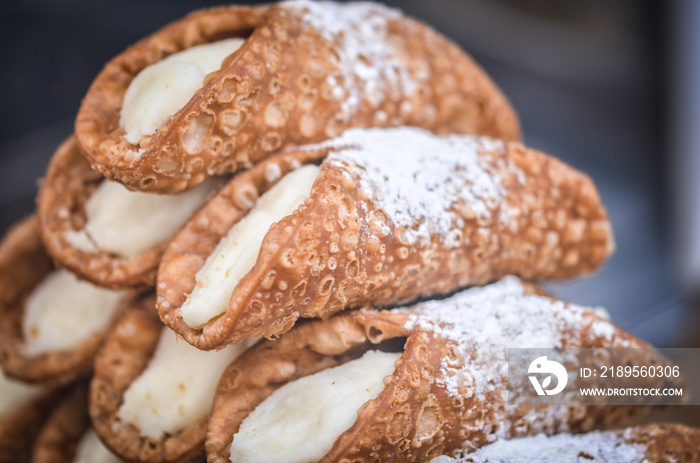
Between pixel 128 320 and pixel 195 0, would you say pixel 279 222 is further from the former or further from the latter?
pixel 195 0

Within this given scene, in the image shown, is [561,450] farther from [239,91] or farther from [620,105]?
[620,105]

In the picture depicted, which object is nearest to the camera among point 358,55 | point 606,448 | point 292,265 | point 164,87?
point 292,265

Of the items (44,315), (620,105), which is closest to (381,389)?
(44,315)

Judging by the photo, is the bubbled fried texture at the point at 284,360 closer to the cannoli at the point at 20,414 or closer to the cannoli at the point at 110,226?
the cannoli at the point at 110,226

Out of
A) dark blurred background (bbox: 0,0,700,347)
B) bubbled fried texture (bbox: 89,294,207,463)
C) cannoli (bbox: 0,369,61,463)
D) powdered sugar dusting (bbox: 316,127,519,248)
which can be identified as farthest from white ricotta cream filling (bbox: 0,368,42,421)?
dark blurred background (bbox: 0,0,700,347)

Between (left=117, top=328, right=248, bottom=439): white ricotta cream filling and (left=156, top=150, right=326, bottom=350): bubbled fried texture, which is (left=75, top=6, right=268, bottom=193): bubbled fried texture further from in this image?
(left=117, top=328, right=248, bottom=439): white ricotta cream filling

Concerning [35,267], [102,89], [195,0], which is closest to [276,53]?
[102,89]
